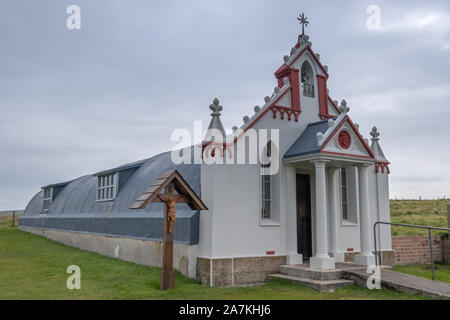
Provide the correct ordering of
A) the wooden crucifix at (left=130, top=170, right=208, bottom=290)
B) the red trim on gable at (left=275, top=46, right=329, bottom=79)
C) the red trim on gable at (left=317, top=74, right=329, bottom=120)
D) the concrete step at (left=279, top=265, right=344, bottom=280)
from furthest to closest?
the red trim on gable at (left=317, top=74, right=329, bottom=120), the red trim on gable at (left=275, top=46, right=329, bottom=79), the concrete step at (left=279, top=265, right=344, bottom=280), the wooden crucifix at (left=130, top=170, right=208, bottom=290)

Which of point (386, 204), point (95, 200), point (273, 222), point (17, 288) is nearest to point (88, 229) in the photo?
point (95, 200)

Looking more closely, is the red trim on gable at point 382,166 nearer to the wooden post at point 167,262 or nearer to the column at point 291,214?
the column at point 291,214

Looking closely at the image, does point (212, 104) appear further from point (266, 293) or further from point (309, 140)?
point (266, 293)

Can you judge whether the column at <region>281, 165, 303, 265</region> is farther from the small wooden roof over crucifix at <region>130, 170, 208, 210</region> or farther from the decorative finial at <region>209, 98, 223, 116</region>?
the small wooden roof over crucifix at <region>130, 170, 208, 210</region>

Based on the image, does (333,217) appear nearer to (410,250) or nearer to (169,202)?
(410,250)

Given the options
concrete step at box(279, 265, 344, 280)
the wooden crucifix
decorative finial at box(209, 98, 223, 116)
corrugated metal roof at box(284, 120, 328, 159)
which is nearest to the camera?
the wooden crucifix

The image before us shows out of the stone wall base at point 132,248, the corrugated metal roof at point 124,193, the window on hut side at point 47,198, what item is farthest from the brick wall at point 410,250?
the window on hut side at point 47,198

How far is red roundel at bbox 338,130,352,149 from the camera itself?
11.9 meters

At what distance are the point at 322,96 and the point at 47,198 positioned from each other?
2135 centimetres

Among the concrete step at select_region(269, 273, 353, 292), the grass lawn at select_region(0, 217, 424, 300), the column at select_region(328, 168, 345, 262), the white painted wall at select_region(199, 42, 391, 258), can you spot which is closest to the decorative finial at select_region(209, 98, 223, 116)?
the white painted wall at select_region(199, 42, 391, 258)

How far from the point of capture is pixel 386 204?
14.9 m

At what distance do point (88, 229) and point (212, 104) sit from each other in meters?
10.9

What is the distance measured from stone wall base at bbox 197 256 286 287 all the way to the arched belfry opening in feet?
18.1

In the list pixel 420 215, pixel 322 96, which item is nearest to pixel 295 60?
pixel 322 96
